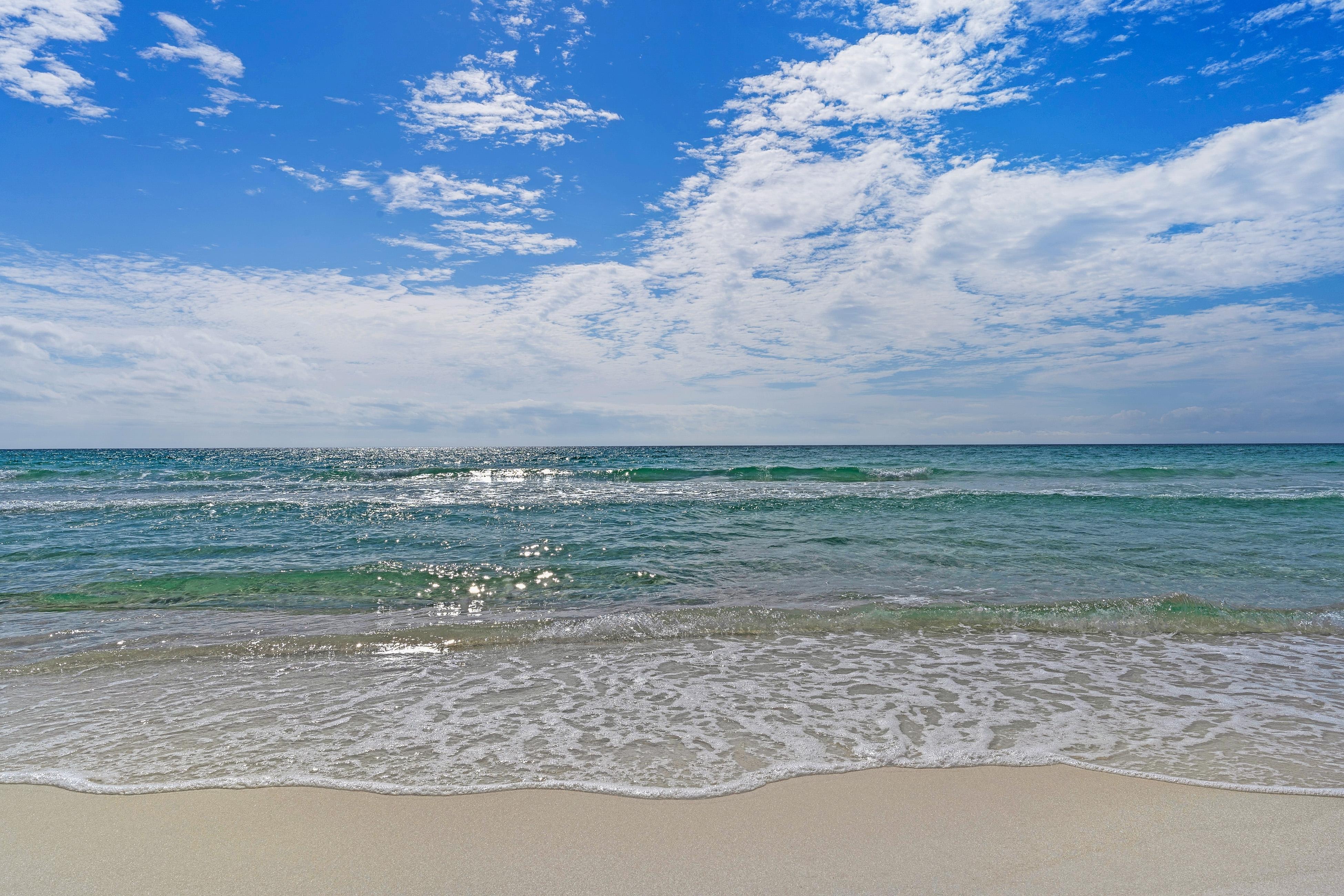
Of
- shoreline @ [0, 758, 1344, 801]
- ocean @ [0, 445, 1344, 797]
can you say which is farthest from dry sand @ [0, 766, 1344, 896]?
ocean @ [0, 445, 1344, 797]

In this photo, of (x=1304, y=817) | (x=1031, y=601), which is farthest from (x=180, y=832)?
(x=1031, y=601)

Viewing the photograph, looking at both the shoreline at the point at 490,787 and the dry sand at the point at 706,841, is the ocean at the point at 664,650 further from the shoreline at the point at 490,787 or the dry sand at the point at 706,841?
the dry sand at the point at 706,841

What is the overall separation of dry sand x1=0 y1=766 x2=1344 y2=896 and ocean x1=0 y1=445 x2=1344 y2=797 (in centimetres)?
20

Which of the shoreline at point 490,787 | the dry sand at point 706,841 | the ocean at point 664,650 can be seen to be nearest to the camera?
the dry sand at point 706,841

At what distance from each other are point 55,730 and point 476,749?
121 inches

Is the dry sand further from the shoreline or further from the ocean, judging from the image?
the ocean

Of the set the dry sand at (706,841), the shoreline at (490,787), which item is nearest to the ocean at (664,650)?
the shoreline at (490,787)

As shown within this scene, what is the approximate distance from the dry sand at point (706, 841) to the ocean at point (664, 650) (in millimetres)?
195

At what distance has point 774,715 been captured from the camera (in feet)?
15.2

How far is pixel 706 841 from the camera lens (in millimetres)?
3113

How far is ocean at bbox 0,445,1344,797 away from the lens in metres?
3.98

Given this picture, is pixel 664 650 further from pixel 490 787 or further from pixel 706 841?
pixel 706 841

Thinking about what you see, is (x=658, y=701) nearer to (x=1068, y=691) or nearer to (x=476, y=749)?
(x=476, y=749)

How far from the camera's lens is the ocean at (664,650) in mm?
3982
